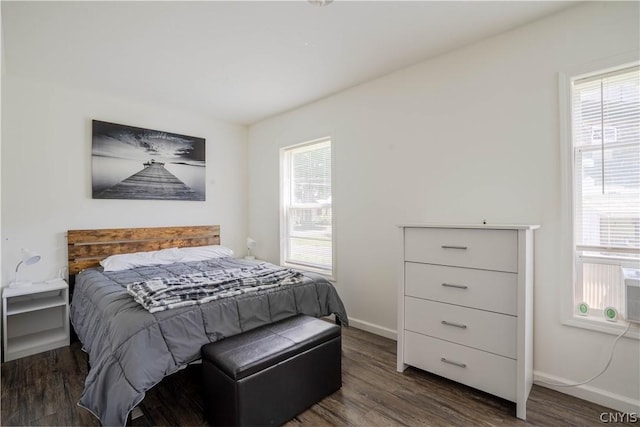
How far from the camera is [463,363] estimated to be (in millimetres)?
2045

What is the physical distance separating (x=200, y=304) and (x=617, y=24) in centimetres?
308

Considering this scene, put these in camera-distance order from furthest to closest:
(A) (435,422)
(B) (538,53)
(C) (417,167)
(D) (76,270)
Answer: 1. (D) (76,270)
2. (C) (417,167)
3. (B) (538,53)
4. (A) (435,422)

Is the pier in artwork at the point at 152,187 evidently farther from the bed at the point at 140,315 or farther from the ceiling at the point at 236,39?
the ceiling at the point at 236,39

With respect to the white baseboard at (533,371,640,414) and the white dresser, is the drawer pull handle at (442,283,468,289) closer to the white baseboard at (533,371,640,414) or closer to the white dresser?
the white dresser

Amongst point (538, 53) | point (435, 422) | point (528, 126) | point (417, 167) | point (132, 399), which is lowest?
point (435, 422)

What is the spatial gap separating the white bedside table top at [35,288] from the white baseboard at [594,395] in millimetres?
3928

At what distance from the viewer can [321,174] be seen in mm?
3680

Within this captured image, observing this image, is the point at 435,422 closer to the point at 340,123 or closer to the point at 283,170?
the point at 340,123

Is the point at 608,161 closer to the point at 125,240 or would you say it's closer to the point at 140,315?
the point at 140,315

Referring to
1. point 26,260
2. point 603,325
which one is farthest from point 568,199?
point 26,260

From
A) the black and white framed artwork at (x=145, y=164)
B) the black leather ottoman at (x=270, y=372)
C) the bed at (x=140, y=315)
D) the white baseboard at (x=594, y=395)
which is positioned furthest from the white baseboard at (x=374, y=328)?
the black and white framed artwork at (x=145, y=164)

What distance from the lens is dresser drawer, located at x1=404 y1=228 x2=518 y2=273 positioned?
1880 millimetres

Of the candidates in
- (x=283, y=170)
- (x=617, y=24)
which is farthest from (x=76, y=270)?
(x=617, y=24)

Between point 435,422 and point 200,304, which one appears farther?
point 200,304
